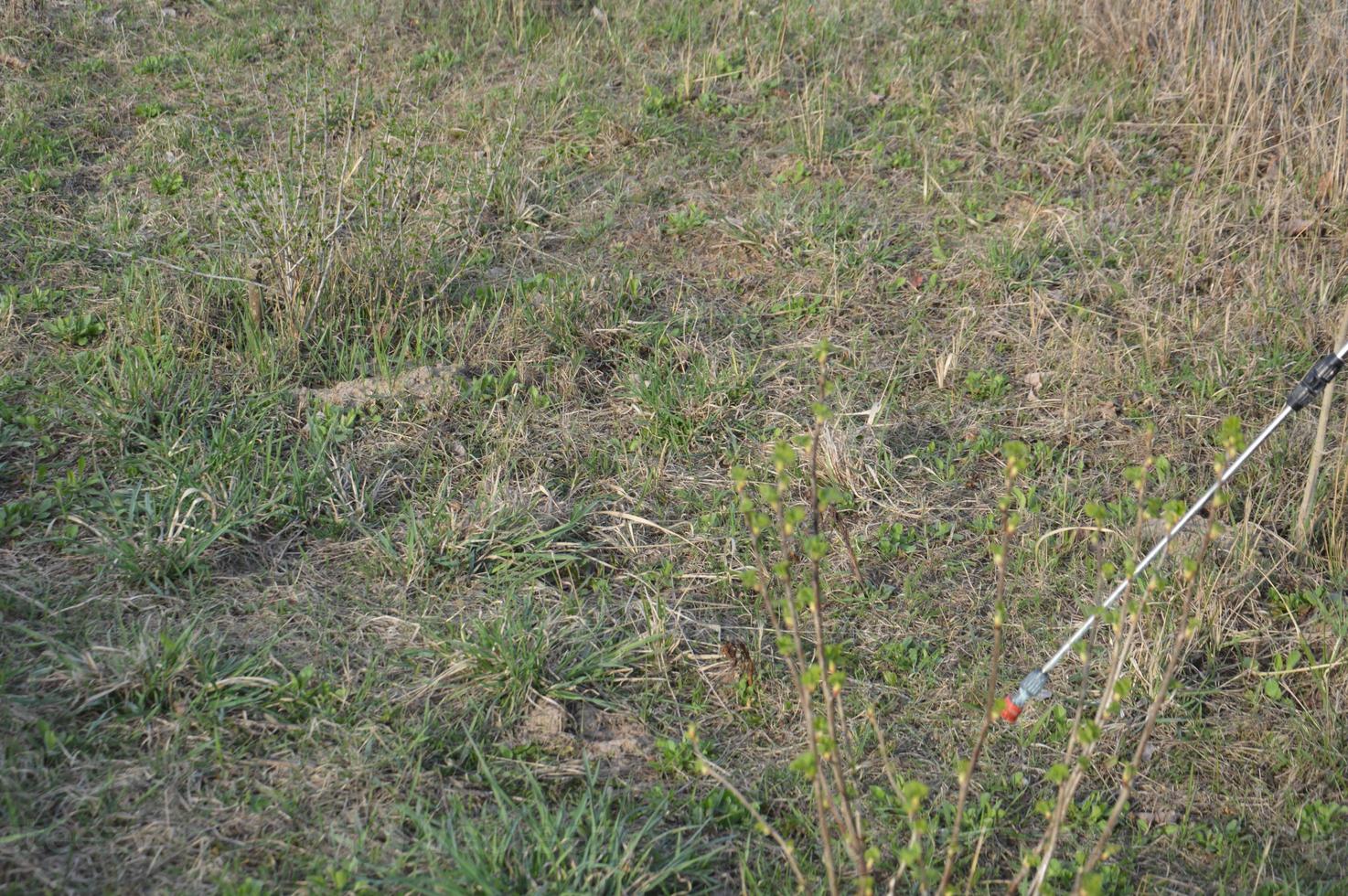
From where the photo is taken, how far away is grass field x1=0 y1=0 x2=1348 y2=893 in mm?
2396

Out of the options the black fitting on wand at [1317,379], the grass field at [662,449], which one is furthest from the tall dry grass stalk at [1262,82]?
the black fitting on wand at [1317,379]

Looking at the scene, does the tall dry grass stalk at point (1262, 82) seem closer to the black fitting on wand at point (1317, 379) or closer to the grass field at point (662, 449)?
the grass field at point (662, 449)

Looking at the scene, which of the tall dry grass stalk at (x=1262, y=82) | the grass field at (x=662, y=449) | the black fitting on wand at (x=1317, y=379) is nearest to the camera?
the grass field at (x=662, y=449)

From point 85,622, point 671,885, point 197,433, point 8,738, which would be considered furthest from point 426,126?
point 671,885

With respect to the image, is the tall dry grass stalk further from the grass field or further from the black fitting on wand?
the black fitting on wand

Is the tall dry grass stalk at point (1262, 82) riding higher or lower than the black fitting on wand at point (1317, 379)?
higher

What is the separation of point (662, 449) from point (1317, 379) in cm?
170

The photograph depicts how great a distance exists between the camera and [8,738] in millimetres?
2350

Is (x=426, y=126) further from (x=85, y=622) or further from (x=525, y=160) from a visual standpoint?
(x=85, y=622)

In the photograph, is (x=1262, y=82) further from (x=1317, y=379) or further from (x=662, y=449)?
(x=662, y=449)

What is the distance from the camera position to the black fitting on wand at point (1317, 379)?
2.58m

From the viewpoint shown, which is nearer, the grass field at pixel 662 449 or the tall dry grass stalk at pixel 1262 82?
the grass field at pixel 662 449

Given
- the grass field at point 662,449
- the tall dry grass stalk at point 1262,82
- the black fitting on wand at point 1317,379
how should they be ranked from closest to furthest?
1. the grass field at point 662,449
2. the black fitting on wand at point 1317,379
3. the tall dry grass stalk at point 1262,82

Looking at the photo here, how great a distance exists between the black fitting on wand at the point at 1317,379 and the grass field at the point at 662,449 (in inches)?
18.1
